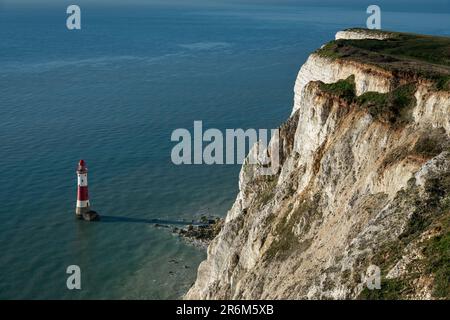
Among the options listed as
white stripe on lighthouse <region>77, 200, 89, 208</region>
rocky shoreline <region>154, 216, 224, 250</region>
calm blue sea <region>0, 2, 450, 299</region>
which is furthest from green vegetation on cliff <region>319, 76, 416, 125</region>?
white stripe on lighthouse <region>77, 200, 89, 208</region>

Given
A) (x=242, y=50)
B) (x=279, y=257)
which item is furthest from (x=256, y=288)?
(x=242, y=50)

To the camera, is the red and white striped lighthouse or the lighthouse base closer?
the lighthouse base

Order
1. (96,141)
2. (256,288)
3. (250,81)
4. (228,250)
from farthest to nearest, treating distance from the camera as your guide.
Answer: (250,81)
(96,141)
(228,250)
(256,288)

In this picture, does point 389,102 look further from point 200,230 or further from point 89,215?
point 89,215

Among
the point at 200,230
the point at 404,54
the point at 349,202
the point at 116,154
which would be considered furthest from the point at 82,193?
the point at 349,202

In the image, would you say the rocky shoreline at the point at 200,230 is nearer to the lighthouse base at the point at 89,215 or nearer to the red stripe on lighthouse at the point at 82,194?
the lighthouse base at the point at 89,215

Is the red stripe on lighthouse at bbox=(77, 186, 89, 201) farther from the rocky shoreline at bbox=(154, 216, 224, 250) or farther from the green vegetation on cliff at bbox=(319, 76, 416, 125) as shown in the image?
the green vegetation on cliff at bbox=(319, 76, 416, 125)
